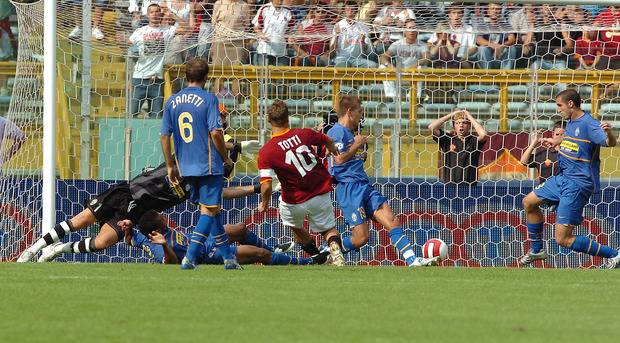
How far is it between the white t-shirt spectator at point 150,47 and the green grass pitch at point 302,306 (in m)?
4.03

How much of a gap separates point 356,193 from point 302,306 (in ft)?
16.0

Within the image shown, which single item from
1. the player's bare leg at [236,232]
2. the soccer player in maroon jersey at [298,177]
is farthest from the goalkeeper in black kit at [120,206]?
the soccer player in maroon jersey at [298,177]

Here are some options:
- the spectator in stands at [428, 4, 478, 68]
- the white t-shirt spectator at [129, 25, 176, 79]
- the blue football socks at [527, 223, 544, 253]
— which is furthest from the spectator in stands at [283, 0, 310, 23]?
the blue football socks at [527, 223, 544, 253]

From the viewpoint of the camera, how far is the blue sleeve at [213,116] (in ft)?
32.4

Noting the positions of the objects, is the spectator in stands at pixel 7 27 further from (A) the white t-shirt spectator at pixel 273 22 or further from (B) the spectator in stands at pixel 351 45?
(B) the spectator in stands at pixel 351 45

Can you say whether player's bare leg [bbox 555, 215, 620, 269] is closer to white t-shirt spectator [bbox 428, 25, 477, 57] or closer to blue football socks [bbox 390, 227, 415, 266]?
blue football socks [bbox 390, 227, 415, 266]

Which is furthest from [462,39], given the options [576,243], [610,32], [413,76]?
[576,243]

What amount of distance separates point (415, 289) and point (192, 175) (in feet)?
8.39

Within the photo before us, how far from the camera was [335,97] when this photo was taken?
14.5 metres

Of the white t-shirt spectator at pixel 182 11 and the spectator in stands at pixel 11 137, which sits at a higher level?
the white t-shirt spectator at pixel 182 11

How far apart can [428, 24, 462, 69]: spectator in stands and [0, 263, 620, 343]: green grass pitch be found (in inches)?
202

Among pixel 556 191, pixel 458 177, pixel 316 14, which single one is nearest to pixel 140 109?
pixel 316 14

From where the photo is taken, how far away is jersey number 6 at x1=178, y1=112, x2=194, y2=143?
33.1 feet

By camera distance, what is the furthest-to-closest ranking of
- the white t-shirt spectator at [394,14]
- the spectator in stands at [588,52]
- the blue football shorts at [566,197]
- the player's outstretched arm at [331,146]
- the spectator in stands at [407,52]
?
the spectator in stands at [407,52]
the spectator in stands at [588,52]
the white t-shirt spectator at [394,14]
the blue football shorts at [566,197]
the player's outstretched arm at [331,146]
